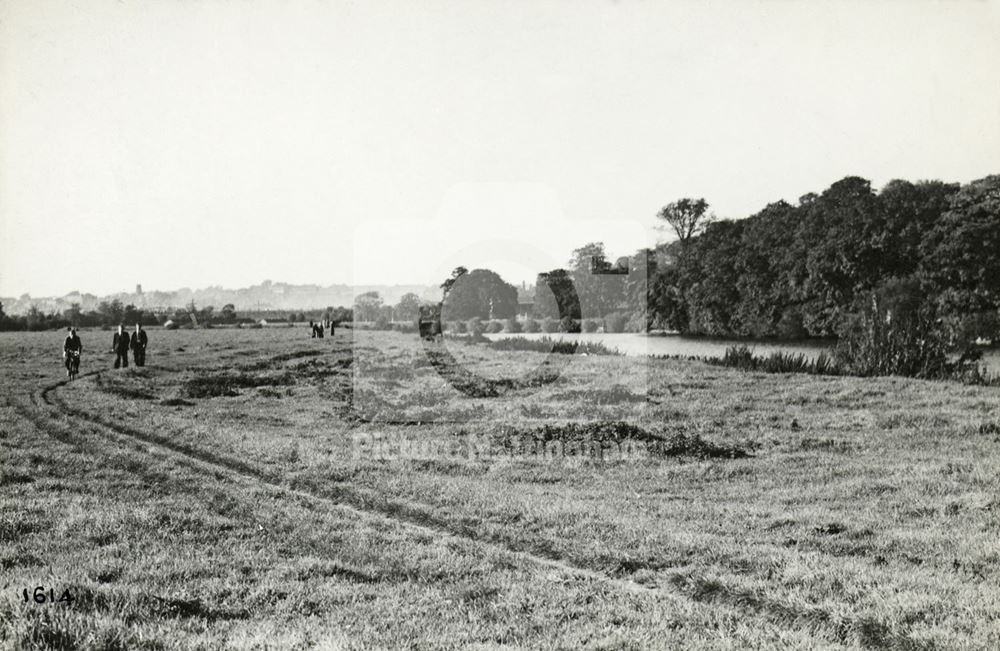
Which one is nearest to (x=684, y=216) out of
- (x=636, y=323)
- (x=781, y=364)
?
(x=636, y=323)

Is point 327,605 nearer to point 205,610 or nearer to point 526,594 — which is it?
point 205,610

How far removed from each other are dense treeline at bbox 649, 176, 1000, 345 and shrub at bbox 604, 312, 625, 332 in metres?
4.29

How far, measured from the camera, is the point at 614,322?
61031 millimetres

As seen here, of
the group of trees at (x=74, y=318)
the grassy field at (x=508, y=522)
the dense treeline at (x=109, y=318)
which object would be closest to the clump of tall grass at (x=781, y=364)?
the grassy field at (x=508, y=522)

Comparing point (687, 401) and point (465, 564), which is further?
point (687, 401)

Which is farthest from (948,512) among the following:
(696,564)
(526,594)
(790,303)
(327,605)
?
(790,303)

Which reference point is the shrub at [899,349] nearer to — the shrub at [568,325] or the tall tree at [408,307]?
the shrub at [568,325]

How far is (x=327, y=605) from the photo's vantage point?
6191mm

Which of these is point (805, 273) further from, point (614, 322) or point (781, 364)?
point (781, 364)

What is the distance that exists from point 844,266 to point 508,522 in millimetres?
41607

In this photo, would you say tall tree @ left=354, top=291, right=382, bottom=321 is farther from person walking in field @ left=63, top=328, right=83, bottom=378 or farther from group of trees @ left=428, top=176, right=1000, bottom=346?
person walking in field @ left=63, top=328, right=83, bottom=378

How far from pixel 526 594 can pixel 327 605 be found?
72.5 inches

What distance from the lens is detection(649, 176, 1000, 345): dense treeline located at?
36000mm

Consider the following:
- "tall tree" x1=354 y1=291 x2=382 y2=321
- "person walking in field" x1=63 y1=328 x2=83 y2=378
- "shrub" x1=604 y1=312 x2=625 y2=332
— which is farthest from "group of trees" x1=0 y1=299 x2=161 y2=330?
"shrub" x1=604 y1=312 x2=625 y2=332
